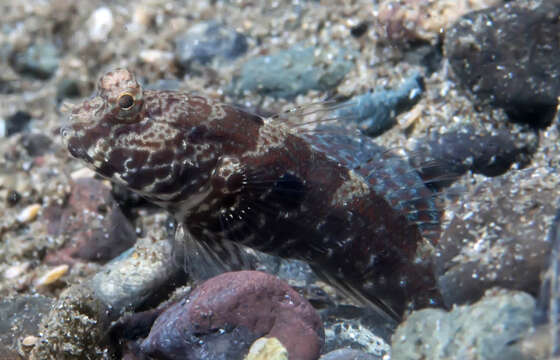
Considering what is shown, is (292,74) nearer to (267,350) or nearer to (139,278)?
(139,278)

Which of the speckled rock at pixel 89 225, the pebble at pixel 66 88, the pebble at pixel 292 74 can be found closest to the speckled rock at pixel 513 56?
the pebble at pixel 292 74

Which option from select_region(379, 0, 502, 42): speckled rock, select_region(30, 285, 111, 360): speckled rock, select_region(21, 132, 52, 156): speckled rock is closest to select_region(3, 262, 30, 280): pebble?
select_region(30, 285, 111, 360): speckled rock

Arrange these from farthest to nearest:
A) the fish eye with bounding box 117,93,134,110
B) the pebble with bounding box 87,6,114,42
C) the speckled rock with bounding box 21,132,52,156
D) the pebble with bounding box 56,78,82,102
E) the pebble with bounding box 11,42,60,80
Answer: the pebble with bounding box 11,42,60,80
the pebble with bounding box 87,6,114,42
the pebble with bounding box 56,78,82,102
the speckled rock with bounding box 21,132,52,156
the fish eye with bounding box 117,93,134,110

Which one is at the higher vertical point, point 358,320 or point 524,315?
point 524,315

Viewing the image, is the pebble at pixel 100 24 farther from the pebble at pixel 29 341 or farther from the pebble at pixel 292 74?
the pebble at pixel 29 341

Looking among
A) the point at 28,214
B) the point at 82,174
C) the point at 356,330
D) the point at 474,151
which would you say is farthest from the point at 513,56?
the point at 28,214

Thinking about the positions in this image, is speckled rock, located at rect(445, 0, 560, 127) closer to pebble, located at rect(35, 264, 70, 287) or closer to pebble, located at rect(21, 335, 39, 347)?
pebble, located at rect(35, 264, 70, 287)

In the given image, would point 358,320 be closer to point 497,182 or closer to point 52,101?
point 497,182

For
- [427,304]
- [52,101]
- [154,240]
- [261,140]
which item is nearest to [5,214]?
[154,240]
